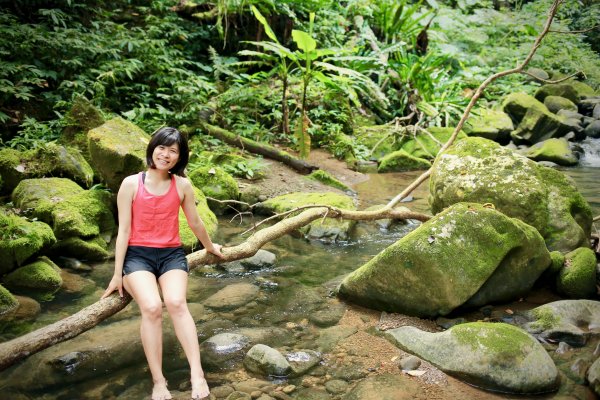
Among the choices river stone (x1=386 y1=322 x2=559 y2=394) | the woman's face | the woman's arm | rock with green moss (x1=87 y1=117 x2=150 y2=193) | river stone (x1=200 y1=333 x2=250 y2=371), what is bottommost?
river stone (x1=200 y1=333 x2=250 y2=371)

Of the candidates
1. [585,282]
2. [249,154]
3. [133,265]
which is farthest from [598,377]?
[249,154]

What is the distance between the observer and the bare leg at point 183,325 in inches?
106

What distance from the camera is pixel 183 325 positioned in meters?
2.78

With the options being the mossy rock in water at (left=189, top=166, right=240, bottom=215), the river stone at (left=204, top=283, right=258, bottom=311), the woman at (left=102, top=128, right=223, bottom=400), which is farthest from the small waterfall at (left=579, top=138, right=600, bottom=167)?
the woman at (left=102, top=128, right=223, bottom=400)

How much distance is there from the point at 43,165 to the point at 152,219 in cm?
363

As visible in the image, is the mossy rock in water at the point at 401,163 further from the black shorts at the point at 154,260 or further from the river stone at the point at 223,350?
the black shorts at the point at 154,260

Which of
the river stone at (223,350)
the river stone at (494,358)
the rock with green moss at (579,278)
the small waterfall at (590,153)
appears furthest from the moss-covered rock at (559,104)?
the river stone at (223,350)

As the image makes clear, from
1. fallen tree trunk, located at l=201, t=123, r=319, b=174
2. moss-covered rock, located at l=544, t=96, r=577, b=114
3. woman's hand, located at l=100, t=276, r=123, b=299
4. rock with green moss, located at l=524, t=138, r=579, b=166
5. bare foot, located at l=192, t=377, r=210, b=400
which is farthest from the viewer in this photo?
moss-covered rock, located at l=544, t=96, r=577, b=114

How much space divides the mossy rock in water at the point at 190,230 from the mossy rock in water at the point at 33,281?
4.20 ft

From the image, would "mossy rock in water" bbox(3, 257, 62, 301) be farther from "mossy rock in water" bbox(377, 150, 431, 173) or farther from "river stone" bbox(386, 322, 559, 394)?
"mossy rock in water" bbox(377, 150, 431, 173)

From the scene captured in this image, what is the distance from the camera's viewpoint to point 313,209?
14.6 ft

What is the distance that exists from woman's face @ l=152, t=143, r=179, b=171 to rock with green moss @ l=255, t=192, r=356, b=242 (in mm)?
2765

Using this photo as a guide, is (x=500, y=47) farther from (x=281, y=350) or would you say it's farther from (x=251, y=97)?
(x=281, y=350)

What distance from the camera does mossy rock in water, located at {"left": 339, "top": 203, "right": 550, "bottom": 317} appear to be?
3680 mm
